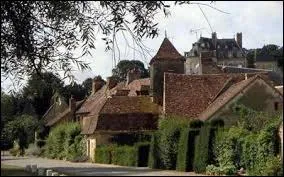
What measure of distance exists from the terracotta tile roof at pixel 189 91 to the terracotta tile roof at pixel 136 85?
12.1 m

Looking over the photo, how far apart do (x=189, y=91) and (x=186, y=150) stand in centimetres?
1465

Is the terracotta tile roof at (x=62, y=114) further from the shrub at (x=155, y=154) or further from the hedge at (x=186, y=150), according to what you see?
the hedge at (x=186, y=150)

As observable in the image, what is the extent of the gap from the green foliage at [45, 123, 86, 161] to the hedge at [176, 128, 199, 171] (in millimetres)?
22824

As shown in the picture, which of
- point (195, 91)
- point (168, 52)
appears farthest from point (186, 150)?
point (168, 52)

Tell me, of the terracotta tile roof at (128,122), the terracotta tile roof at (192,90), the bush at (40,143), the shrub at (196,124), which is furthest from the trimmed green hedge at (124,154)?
the bush at (40,143)

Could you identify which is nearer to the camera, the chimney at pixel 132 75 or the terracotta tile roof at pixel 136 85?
the terracotta tile roof at pixel 136 85

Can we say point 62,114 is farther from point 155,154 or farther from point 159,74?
point 155,154

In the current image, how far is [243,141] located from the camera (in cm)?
3484

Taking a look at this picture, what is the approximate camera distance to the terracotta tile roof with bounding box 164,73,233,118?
168 feet

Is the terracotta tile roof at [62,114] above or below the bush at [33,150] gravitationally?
above

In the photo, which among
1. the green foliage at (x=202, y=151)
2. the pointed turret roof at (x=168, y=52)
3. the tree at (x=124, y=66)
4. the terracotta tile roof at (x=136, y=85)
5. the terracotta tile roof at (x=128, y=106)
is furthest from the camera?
the terracotta tile roof at (x=136, y=85)

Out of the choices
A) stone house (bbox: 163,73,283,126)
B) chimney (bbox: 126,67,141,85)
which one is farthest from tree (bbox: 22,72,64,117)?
chimney (bbox: 126,67,141,85)

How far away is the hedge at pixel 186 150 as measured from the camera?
3891 centimetres

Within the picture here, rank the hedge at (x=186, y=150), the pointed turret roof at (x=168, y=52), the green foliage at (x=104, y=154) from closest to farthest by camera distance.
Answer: the hedge at (x=186, y=150)
the green foliage at (x=104, y=154)
the pointed turret roof at (x=168, y=52)
